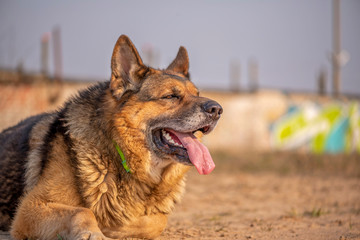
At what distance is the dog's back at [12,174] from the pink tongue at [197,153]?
1.68m

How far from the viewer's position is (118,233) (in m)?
3.89

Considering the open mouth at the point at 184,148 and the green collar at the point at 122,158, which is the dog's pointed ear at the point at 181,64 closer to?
the open mouth at the point at 184,148

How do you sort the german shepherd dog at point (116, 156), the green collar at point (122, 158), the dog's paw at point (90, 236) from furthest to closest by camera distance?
1. the green collar at point (122, 158)
2. the german shepherd dog at point (116, 156)
3. the dog's paw at point (90, 236)

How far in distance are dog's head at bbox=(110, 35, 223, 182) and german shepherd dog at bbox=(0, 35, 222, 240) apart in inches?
0.4

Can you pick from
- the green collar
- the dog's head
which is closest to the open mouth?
the dog's head

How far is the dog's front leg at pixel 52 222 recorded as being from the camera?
11.0ft

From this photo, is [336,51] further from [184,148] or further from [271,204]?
[184,148]

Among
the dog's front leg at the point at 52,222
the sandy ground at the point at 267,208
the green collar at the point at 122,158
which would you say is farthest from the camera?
the sandy ground at the point at 267,208

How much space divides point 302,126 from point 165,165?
17545 millimetres

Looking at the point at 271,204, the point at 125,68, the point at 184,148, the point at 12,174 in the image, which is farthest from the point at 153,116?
the point at 271,204

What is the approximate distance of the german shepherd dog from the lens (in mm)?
3811

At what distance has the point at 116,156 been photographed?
3.99 metres

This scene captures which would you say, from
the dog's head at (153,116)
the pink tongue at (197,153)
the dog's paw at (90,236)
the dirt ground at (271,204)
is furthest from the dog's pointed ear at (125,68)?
the dirt ground at (271,204)

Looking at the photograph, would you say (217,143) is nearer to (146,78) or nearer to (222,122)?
(222,122)
